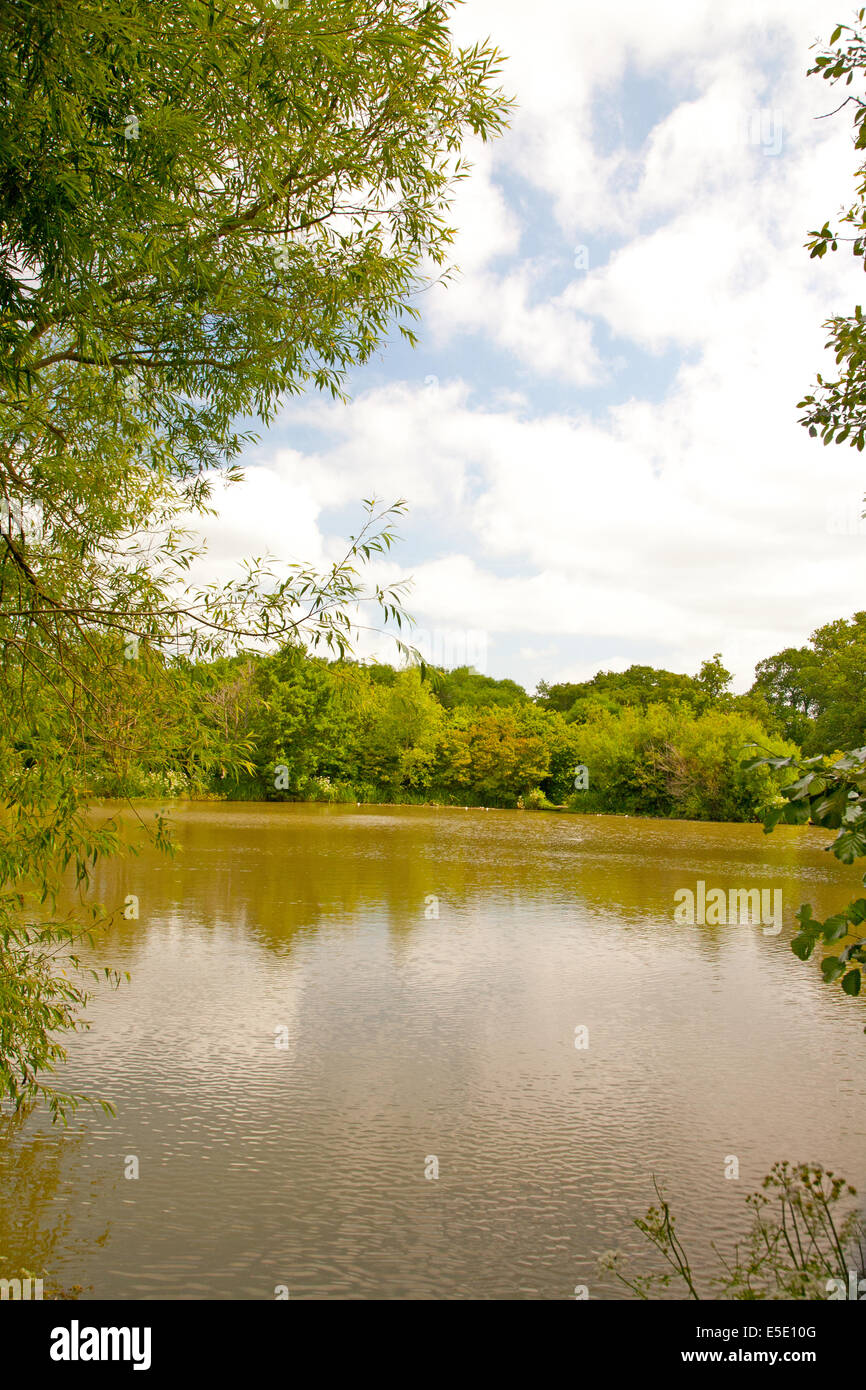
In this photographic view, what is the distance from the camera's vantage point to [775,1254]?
13.4ft

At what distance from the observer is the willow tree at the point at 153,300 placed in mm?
3412

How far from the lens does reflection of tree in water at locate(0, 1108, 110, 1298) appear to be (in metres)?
3.93

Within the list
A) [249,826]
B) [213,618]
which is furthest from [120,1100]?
[249,826]

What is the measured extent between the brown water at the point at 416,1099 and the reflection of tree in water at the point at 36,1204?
0.05ft

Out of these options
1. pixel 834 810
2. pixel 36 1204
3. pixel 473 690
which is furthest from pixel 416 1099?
pixel 473 690

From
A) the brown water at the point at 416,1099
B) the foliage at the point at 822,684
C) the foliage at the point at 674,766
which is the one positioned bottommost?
the brown water at the point at 416,1099

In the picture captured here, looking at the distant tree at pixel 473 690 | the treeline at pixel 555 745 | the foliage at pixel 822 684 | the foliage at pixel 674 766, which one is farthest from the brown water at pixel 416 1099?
the distant tree at pixel 473 690

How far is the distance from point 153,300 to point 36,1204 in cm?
432

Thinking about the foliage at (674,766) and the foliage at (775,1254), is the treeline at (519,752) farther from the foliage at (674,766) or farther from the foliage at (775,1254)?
the foliage at (775,1254)

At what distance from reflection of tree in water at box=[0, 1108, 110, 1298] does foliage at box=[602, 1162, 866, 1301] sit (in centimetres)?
225

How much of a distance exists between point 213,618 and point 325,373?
5.90ft

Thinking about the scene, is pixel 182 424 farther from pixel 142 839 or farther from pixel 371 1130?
pixel 142 839

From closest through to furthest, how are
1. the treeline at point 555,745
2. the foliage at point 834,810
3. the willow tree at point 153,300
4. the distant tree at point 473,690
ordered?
the foliage at point 834,810
the willow tree at point 153,300
the treeline at point 555,745
the distant tree at point 473,690

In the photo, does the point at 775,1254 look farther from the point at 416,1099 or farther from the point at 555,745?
the point at 555,745
